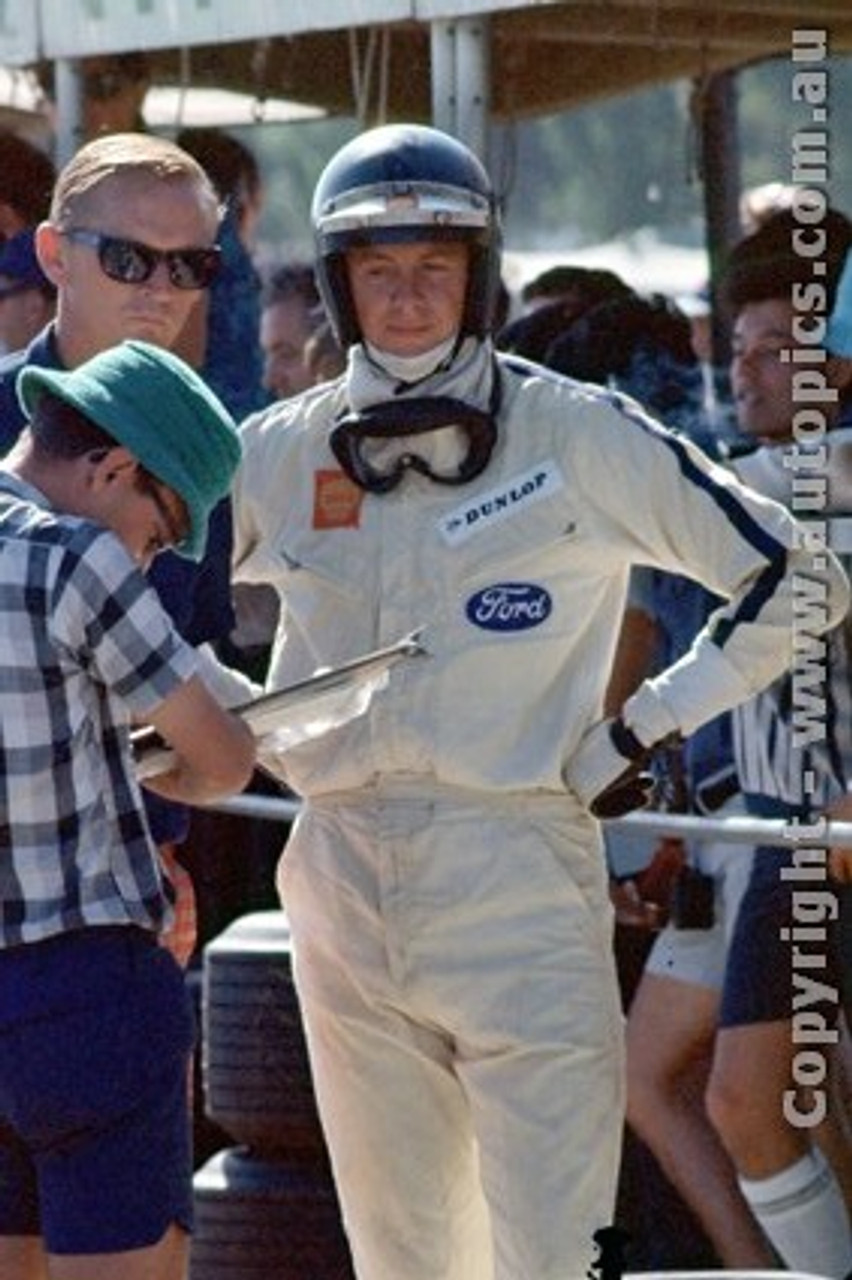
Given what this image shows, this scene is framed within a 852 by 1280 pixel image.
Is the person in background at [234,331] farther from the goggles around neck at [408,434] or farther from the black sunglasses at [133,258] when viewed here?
the goggles around neck at [408,434]

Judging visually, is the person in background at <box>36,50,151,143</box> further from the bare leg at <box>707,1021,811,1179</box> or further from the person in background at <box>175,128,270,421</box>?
the bare leg at <box>707,1021,811,1179</box>

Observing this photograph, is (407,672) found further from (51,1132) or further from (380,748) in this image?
(51,1132)

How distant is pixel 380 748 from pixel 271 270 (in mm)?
6584

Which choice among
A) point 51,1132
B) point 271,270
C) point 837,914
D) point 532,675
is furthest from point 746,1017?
point 271,270

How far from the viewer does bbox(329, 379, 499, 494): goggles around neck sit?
249 inches

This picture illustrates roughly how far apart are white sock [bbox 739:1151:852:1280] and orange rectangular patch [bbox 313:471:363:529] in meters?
1.74

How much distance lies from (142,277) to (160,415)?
3.72 feet

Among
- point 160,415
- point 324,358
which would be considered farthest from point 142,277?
point 324,358

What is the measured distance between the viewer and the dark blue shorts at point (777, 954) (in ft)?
24.4

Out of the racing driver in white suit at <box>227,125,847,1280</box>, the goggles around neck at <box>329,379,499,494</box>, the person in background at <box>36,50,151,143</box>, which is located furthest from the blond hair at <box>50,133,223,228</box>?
the person in background at <box>36,50,151,143</box>

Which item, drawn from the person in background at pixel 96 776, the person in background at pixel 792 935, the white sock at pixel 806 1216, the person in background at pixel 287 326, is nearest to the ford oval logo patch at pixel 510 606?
the person in background at pixel 96 776

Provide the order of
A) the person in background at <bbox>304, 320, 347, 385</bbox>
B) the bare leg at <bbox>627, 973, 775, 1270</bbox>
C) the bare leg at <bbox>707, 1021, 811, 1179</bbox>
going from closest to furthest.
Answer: the bare leg at <bbox>707, 1021, 811, 1179</bbox> → the bare leg at <bbox>627, 973, 775, 1270</bbox> → the person in background at <bbox>304, 320, 347, 385</bbox>

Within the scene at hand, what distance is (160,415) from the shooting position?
5.45 metres

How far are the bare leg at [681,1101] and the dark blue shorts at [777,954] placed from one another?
0.82ft
